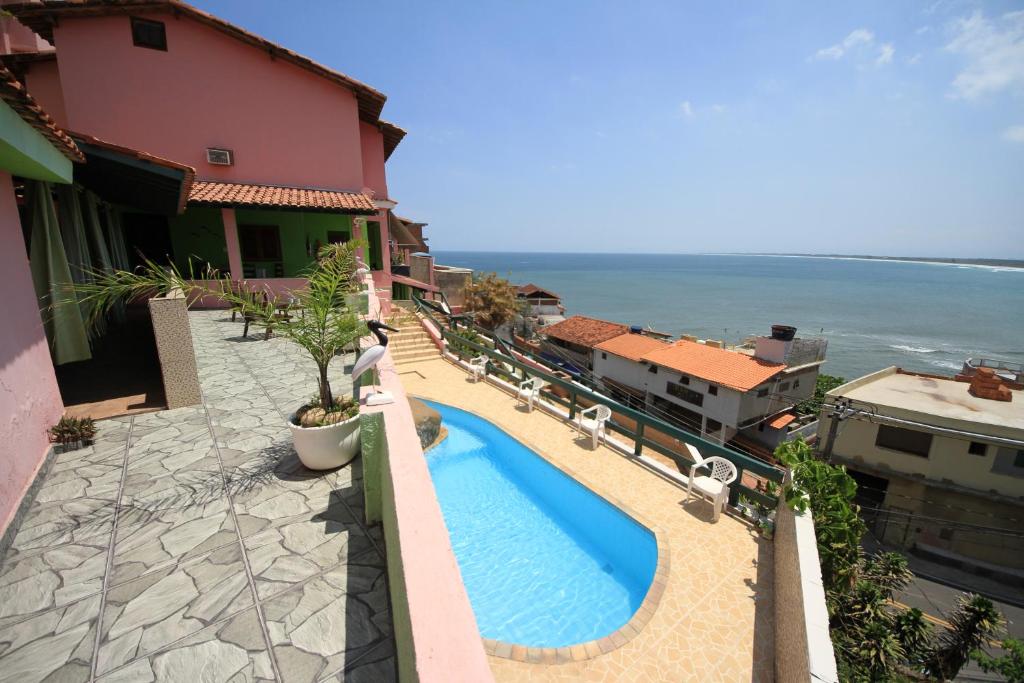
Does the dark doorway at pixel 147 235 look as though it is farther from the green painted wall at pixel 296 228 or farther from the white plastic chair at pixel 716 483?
the white plastic chair at pixel 716 483

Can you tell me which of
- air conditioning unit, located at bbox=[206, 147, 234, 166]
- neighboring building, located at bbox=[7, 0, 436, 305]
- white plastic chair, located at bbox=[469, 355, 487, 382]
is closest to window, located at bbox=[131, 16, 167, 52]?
neighboring building, located at bbox=[7, 0, 436, 305]

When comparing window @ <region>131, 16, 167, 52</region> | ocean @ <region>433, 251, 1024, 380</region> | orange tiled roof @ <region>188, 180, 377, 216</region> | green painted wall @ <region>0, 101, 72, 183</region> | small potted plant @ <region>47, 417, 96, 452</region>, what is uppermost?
window @ <region>131, 16, 167, 52</region>

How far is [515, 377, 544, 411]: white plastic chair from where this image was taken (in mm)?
11703

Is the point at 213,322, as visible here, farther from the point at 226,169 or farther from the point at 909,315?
the point at 909,315

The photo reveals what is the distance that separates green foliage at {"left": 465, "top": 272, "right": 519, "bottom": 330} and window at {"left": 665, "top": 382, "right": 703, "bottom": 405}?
13318 mm

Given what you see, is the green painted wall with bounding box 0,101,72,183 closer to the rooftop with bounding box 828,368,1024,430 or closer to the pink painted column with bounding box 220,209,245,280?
the pink painted column with bounding box 220,209,245,280

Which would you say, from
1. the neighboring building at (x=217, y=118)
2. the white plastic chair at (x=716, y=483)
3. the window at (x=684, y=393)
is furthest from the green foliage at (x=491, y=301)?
the white plastic chair at (x=716, y=483)

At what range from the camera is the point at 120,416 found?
20.6 feet

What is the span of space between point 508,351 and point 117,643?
50.4ft

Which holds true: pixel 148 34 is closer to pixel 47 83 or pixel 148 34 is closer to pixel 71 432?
pixel 47 83

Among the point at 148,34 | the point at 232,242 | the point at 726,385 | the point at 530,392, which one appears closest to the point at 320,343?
the point at 530,392

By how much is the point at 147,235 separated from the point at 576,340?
2920cm

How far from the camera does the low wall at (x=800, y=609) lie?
12.7 feet

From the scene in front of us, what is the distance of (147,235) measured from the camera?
16922 mm
